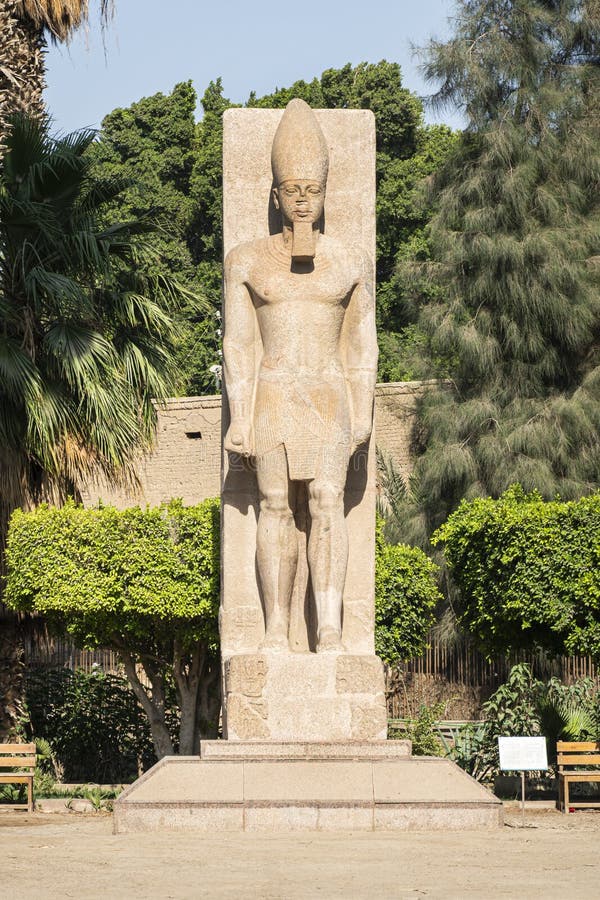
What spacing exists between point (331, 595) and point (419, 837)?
5.70 feet

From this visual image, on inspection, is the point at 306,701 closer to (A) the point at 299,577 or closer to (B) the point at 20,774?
(A) the point at 299,577

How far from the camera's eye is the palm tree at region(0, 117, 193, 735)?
1295 cm

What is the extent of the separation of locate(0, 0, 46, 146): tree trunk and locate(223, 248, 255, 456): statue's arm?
673 centimetres

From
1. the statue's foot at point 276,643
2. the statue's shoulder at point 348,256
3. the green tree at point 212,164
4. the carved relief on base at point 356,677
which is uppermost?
the green tree at point 212,164

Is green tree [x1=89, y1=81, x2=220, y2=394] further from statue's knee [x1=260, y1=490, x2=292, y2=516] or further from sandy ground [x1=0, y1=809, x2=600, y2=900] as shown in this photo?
sandy ground [x1=0, y1=809, x2=600, y2=900]

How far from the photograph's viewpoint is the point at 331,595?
8891 millimetres

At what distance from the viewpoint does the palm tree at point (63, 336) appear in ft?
42.5

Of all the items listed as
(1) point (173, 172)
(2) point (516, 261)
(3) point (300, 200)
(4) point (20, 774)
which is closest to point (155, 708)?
(4) point (20, 774)

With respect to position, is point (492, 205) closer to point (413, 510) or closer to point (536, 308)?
point (536, 308)

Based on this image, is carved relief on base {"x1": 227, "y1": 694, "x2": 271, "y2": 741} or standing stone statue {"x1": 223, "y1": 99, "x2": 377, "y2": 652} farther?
standing stone statue {"x1": 223, "y1": 99, "x2": 377, "y2": 652}

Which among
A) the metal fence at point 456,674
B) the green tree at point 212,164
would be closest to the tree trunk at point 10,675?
the metal fence at point 456,674

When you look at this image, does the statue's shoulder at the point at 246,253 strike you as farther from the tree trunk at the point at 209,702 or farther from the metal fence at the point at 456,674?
the metal fence at the point at 456,674

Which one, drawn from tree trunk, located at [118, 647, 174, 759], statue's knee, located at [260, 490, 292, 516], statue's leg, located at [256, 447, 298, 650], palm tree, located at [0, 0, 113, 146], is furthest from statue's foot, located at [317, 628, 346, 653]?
palm tree, located at [0, 0, 113, 146]

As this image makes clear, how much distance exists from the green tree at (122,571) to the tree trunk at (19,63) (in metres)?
4.57
